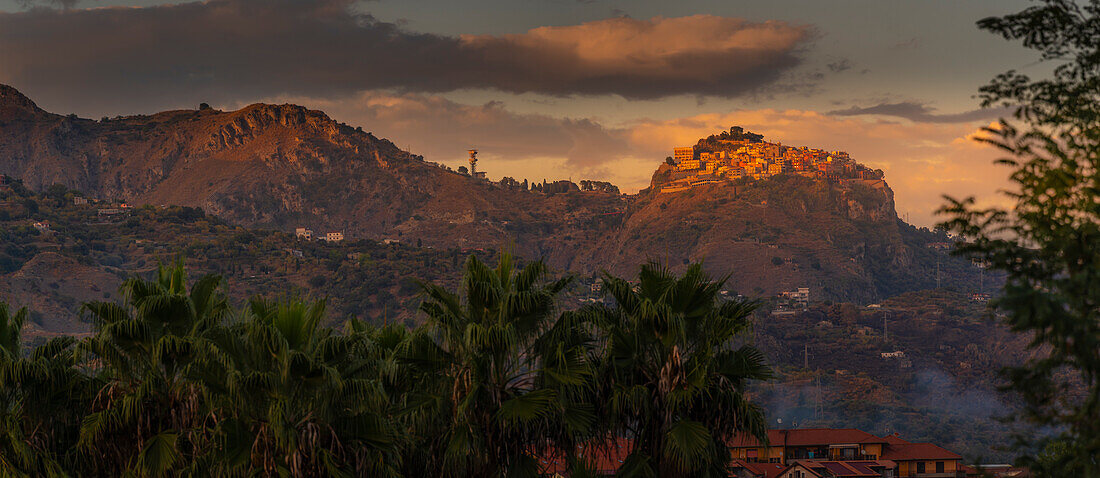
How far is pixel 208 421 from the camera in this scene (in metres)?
20.5

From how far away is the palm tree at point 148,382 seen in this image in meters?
20.3

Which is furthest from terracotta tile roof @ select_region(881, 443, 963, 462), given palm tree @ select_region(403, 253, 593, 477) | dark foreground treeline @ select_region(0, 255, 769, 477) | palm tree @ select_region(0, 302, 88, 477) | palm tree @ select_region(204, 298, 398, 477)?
palm tree @ select_region(204, 298, 398, 477)

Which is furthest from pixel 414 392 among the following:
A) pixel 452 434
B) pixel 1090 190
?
pixel 1090 190

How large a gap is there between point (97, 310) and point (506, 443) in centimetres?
686

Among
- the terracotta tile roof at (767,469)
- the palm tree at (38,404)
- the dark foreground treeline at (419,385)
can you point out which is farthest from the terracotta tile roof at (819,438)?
the palm tree at (38,404)

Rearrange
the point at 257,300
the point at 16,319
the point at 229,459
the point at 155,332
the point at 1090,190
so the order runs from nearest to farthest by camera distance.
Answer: the point at 1090,190, the point at 229,459, the point at 257,300, the point at 155,332, the point at 16,319

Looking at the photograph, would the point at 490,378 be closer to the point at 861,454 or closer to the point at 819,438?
the point at 819,438

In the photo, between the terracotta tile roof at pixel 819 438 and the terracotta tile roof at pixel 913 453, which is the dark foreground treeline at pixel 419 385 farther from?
the terracotta tile roof at pixel 913 453

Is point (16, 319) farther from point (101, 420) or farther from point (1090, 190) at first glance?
point (1090, 190)

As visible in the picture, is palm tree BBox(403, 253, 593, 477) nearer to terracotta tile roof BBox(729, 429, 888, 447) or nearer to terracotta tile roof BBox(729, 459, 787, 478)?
terracotta tile roof BBox(729, 459, 787, 478)

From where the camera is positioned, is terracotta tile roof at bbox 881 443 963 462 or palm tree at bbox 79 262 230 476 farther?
terracotta tile roof at bbox 881 443 963 462

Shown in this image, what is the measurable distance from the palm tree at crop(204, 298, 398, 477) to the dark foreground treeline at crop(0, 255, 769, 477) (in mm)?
30

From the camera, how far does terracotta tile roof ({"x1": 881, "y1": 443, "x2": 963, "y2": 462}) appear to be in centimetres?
10062

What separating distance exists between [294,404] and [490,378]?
2.94 metres
